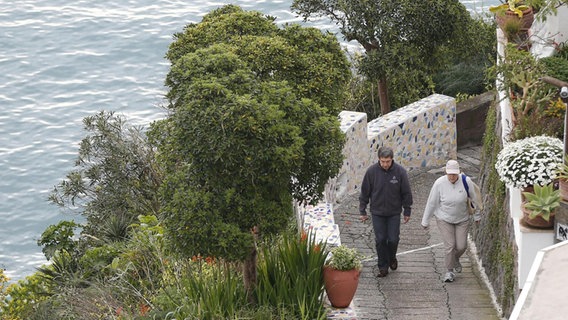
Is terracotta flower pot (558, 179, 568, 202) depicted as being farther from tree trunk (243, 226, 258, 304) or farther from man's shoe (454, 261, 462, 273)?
tree trunk (243, 226, 258, 304)

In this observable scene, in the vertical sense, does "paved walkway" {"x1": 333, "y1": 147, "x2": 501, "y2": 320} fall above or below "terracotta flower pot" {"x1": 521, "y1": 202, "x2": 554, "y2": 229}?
below

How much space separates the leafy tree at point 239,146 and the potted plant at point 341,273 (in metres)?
0.70

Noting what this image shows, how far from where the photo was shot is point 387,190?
1411 centimetres

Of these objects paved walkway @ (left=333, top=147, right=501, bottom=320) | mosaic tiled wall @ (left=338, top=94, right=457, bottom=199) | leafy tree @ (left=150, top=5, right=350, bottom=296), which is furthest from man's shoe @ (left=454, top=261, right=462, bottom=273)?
mosaic tiled wall @ (left=338, top=94, right=457, bottom=199)

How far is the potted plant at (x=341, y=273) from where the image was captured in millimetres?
12672

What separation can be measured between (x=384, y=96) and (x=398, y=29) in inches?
64.1

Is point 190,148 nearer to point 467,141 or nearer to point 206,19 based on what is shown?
point 206,19

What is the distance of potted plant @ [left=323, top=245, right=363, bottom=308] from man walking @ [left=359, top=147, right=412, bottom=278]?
1548 millimetres

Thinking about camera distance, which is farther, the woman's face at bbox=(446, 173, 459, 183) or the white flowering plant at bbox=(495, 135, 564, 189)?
the woman's face at bbox=(446, 173, 459, 183)

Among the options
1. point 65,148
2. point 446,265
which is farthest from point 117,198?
point 65,148

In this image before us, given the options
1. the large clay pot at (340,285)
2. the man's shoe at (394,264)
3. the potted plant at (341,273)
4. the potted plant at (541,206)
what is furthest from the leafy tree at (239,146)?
the man's shoe at (394,264)

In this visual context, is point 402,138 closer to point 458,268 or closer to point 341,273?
point 458,268

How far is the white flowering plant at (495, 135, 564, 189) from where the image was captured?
1229cm

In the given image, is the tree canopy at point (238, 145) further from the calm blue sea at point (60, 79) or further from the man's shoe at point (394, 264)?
the calm blue sea at point (60, 79)
